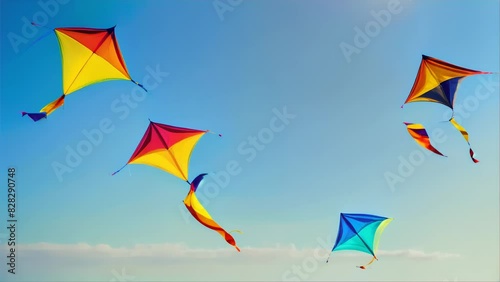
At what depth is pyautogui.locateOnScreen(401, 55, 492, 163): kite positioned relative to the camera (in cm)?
464

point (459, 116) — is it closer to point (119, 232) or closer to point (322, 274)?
point (322, 274)

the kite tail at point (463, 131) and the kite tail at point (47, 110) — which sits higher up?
the kite tail at point (47, 110)

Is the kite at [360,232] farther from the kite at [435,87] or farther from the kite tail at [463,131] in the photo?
the kite tail at [463,131]

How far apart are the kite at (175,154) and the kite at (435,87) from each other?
2121 mm

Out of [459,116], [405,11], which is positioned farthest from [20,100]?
[459,116]

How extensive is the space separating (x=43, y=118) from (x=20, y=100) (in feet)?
0.87

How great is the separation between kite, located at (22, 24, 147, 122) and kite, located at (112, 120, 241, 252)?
53cm

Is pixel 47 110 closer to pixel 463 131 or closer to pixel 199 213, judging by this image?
pixel 199 213

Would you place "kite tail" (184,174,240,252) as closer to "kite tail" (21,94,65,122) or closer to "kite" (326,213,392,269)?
"kite" (326,213,392,269)

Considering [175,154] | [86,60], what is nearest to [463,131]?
[175,154]

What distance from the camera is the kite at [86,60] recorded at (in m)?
4.39

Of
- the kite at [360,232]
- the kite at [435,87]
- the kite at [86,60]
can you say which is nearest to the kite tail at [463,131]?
the kite at [435,87]

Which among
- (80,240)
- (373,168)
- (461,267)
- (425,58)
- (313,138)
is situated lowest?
(461,267)

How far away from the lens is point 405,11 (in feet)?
15.4
